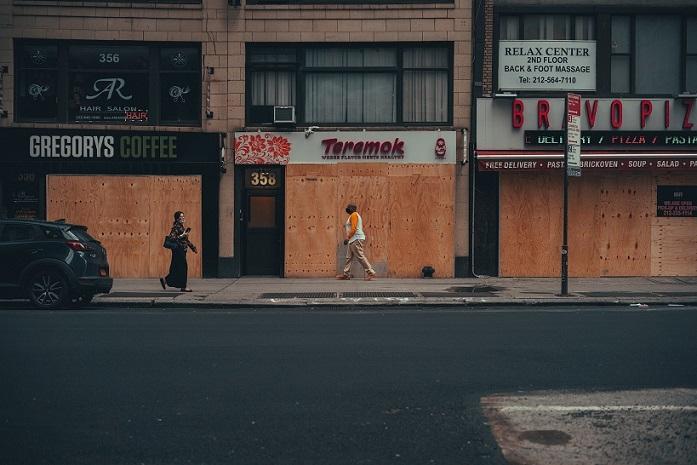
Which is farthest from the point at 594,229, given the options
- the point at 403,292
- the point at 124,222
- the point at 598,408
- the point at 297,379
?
the point at 598,408

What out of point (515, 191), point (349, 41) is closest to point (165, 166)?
point (349, 41)

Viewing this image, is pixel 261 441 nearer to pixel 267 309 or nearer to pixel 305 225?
pixel 267 309

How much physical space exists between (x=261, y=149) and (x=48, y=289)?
26.1ft

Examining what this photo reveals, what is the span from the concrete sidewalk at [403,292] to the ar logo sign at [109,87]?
497 cm

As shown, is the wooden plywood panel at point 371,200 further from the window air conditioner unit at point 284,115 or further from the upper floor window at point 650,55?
the upper floor window at point 650,55

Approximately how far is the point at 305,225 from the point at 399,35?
557cm

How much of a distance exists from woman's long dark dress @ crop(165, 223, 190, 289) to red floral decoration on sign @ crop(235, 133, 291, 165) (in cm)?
425

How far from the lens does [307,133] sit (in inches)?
846

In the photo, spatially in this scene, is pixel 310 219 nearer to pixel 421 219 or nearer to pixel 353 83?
pixel 421 219

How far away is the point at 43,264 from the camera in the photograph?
1495cm

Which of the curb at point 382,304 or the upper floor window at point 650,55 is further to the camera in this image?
the upper floor window at point 650,55

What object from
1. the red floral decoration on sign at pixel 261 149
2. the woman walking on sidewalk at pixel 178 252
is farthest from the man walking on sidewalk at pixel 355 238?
the woman walking on sidewalk at pixel 178 252

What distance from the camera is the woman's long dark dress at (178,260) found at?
17.7m

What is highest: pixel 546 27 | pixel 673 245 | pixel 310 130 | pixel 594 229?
pixel 546 27
